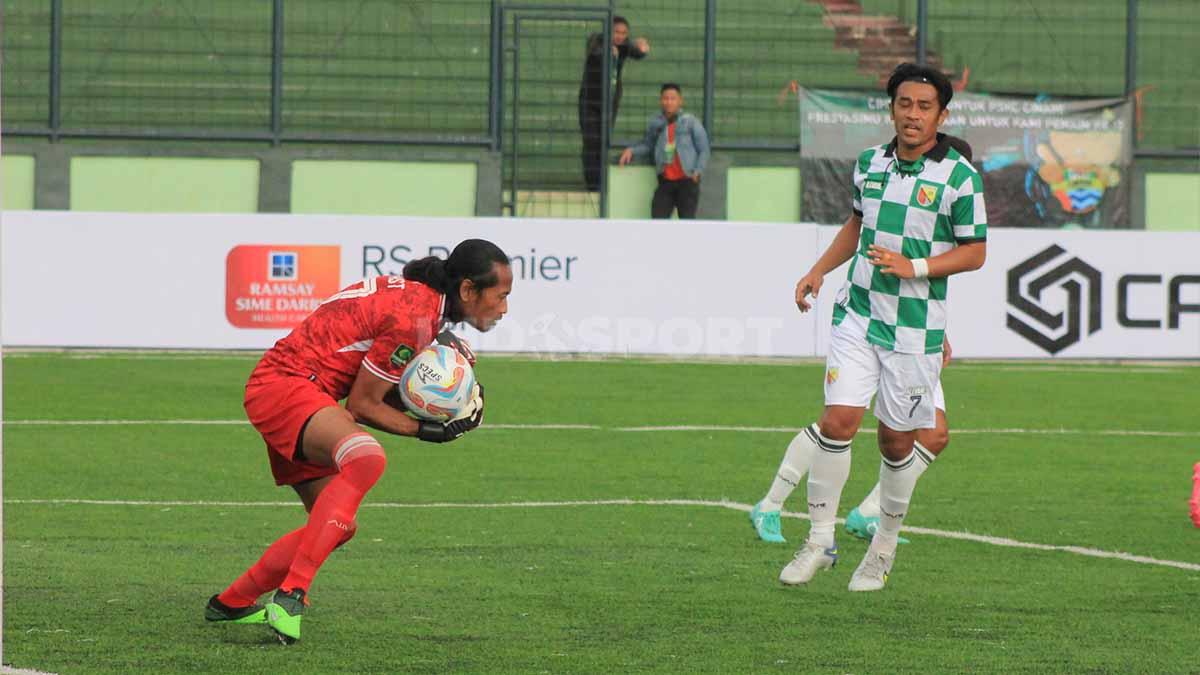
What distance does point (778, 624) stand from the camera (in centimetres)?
689

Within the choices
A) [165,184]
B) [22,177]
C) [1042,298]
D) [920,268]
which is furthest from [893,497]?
[22,177]

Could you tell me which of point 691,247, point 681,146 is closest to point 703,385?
point 691,247

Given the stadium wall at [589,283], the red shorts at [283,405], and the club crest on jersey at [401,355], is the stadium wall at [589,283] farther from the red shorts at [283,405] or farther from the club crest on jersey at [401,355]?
the club crest on jersey at [401,355]

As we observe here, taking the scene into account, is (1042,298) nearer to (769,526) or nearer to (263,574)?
(769,526)

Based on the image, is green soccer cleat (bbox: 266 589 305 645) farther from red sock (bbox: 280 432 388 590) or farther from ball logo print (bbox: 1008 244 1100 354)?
ball logo print (bbox: 1008 244 1100 354)

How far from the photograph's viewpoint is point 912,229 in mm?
7621

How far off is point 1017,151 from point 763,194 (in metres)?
3.29

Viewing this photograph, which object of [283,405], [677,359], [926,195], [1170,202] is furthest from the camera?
[1170,202]

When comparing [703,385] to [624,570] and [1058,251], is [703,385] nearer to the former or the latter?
[1058,251]

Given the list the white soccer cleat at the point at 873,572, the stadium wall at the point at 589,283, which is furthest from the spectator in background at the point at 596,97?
the white soccer cleat at the point at 873,572

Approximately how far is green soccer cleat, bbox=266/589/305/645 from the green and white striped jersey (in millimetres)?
2605

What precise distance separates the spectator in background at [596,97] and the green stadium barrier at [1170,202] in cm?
684

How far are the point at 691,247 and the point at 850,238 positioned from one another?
1159 cm

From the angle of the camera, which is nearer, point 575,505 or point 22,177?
point 575,505
